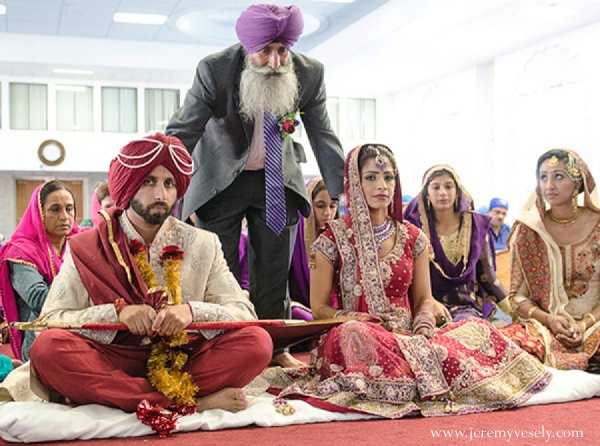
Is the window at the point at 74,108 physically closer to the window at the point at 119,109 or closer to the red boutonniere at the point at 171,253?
the window at the point at 119,109

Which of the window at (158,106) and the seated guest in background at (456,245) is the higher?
the window at (158,106)

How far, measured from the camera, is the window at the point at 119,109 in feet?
52.7

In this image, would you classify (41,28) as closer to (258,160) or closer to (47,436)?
(258,160)

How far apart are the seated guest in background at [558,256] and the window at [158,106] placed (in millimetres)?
12782

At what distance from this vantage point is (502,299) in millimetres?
4926

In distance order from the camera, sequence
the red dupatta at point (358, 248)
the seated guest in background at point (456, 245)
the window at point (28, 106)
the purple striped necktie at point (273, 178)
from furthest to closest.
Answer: the window at point (28, 106) < the seated guest in background at point (456, 245) < the purple striped necktie at point (273, 178) < the red dupatta at point (358, 248)

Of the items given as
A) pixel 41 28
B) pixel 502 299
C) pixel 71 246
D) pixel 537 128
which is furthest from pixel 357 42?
pixel 71 246

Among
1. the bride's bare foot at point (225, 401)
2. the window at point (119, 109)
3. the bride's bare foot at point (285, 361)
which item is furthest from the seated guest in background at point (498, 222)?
the window at point (119, 109)

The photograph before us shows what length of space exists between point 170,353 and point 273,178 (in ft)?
4.15

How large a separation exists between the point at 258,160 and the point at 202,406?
150 cm

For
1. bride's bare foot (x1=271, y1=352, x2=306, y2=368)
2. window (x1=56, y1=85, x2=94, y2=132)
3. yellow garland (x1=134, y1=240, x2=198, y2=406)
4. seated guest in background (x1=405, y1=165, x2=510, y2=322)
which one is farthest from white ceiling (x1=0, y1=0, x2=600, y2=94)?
yellow garland (x1=134, y1=240, x2=198, y2=406)

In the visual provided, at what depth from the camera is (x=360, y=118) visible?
59.4 feet

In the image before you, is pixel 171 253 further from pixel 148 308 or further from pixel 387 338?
pixel 387 338

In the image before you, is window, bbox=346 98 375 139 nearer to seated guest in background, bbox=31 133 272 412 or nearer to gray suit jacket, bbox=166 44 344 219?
gray suit jacket, bbox=166 44 344 219
